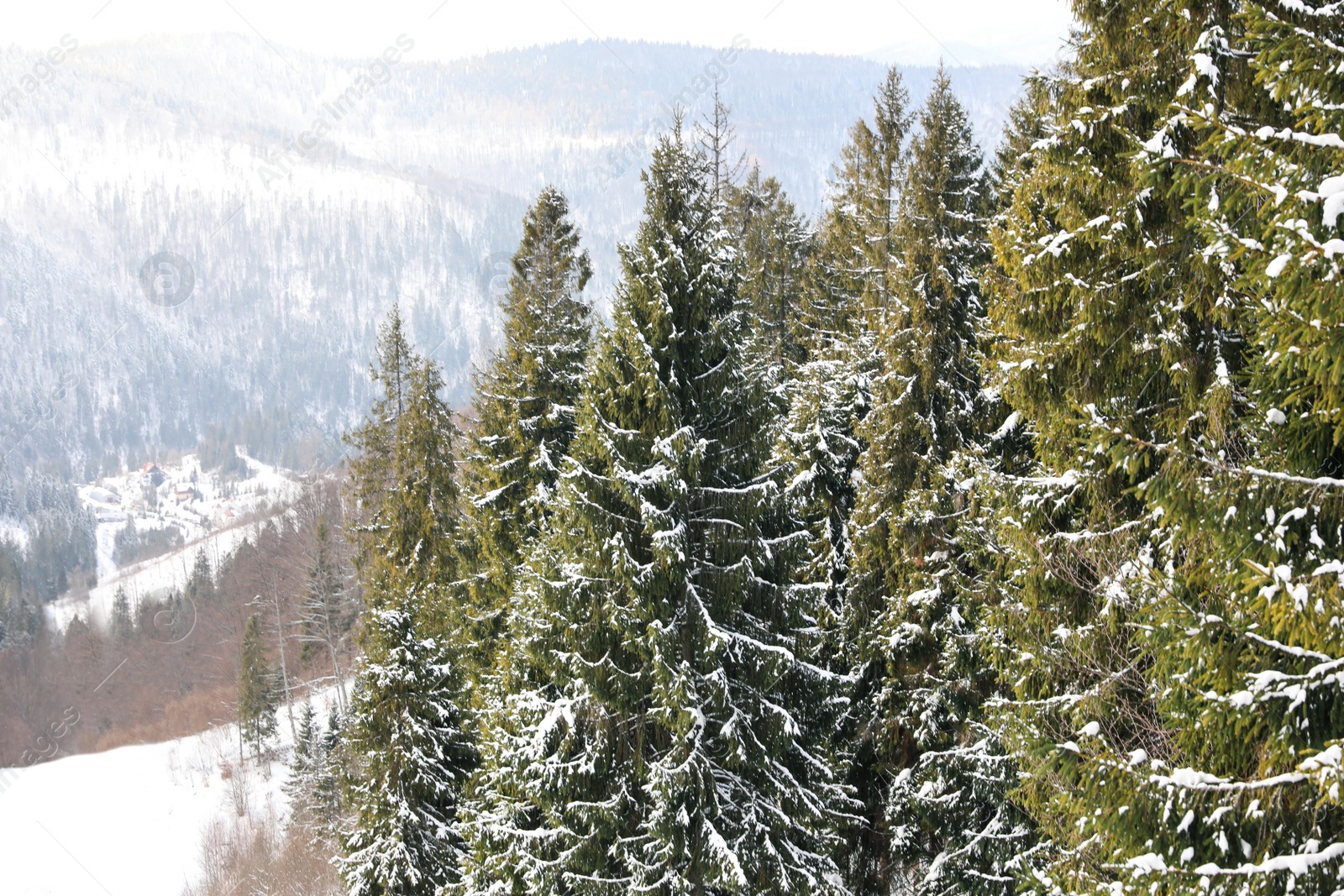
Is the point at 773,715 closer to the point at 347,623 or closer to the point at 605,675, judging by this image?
the point at 605,675

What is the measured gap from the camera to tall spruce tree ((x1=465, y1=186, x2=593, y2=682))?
54.0ft

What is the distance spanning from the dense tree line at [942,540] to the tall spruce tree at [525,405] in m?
0.10

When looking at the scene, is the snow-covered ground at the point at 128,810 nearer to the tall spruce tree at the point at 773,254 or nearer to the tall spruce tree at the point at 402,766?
the tall spruce tree at the point at 402,766

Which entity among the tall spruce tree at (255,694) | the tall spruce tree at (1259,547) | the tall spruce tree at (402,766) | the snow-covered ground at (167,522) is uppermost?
the tall spruce tree at (1259,547)

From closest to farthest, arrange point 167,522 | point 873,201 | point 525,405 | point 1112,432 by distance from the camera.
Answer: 1. point 1112,432
2. point 525,405
3. point 873,201
4. point 167,522

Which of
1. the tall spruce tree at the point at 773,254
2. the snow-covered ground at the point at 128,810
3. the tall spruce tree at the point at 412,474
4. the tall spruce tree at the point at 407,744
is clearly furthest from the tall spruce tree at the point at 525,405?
the snow-covered ground at the point at 128,810

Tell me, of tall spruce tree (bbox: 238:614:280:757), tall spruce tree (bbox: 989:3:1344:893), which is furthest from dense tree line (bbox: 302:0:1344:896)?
tall spruce tree (bbox: 238:614:280:757)

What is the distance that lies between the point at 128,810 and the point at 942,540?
50743mm

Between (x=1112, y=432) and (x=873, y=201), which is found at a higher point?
(x=873, y=201)

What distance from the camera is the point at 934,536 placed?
13.1 meters

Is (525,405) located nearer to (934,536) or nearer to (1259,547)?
(934,536)

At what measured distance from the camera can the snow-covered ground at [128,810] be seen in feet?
124

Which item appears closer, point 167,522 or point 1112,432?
point 1112,432

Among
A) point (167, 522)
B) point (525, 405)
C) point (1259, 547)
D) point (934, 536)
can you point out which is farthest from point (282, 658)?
point (167, 522)
